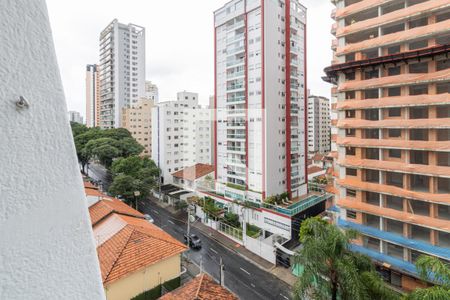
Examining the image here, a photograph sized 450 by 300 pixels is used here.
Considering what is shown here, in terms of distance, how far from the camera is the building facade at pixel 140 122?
135 feet

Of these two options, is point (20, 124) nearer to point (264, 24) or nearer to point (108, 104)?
point (264, 24)

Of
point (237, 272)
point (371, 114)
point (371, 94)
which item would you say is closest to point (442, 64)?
point (371, 94)

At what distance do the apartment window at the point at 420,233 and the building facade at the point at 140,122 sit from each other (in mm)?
35728

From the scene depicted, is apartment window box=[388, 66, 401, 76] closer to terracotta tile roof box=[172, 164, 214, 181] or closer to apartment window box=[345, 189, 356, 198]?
apartment window box=[345, 189, 356, 198]

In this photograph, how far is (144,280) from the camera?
8477 mm

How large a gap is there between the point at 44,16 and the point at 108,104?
5651cm

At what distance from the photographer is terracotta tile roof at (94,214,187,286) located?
26.5ft

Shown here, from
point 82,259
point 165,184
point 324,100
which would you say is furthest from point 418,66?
point 324,100

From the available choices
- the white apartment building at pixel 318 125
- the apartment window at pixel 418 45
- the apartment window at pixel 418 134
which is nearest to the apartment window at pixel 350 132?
the apartment window at pixel 418 134

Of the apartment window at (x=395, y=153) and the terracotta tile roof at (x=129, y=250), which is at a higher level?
the apartment window at (x=395, y=153)

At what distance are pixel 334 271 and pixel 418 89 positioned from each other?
994 centimetres

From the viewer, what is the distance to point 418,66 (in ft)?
38.2

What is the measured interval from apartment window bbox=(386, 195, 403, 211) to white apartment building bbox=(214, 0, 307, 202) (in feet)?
25.9

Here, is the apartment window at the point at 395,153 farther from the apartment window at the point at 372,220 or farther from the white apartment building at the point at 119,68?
the white apartment building at the point at 119,68
